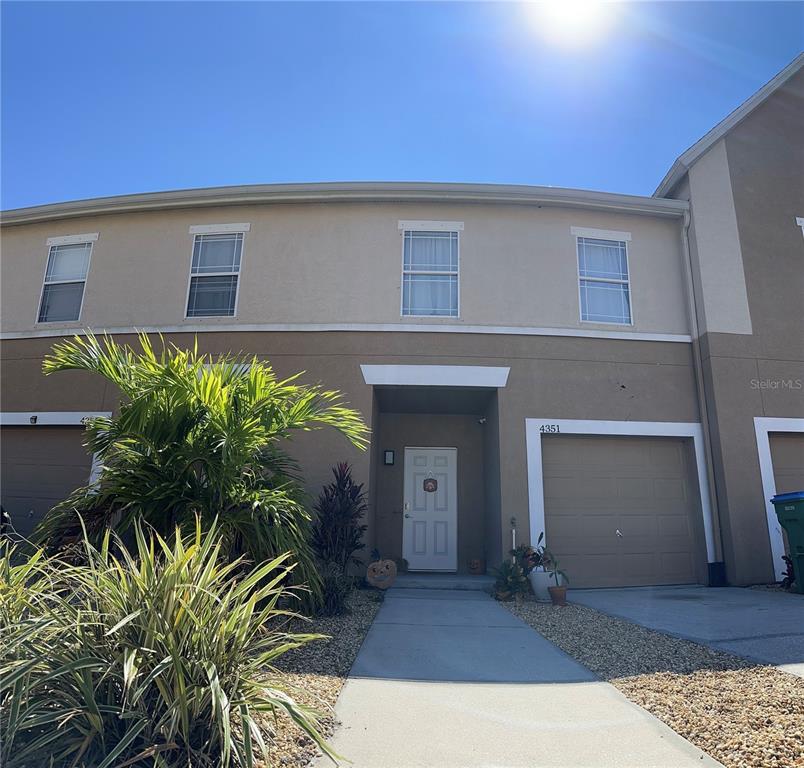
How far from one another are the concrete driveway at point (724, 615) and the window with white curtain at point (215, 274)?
7.28 m

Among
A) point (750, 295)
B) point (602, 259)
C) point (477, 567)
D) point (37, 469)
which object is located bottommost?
point (477, 567)

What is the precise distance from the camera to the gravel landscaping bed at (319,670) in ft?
9.24

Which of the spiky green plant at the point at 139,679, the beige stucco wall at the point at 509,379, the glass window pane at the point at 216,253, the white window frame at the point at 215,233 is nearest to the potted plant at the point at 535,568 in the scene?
the beige stucco wall at the point at 509,379

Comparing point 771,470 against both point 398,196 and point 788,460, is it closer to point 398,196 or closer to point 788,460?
point 788,460

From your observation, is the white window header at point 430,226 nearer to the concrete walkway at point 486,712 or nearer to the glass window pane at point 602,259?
the glass window pane at point 602,259

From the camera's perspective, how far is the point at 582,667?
440 cm

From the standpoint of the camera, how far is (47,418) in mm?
9180

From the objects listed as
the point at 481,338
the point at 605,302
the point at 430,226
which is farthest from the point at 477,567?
the point at 430,226

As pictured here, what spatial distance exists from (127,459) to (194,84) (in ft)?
17.8

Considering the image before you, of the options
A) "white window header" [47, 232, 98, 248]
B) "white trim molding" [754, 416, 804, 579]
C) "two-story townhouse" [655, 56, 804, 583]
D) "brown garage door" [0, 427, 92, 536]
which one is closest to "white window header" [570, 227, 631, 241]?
"two-story townhouse" [655, 56, 804, 583]

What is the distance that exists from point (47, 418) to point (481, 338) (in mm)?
7460

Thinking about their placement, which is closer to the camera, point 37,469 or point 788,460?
point 788,460

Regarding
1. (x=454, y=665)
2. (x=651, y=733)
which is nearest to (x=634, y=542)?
(x=454, y=665)

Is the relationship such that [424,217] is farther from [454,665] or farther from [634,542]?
[454,665]
